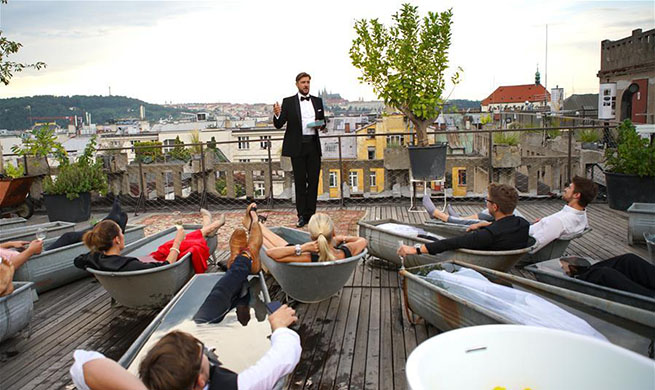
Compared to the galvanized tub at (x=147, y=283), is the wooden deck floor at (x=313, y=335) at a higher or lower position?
lower

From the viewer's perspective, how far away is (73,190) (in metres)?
7.75

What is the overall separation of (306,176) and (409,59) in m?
2.31

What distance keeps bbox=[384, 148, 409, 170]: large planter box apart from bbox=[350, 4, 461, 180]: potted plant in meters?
0.61

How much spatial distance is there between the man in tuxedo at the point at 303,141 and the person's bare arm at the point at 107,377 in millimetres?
4817

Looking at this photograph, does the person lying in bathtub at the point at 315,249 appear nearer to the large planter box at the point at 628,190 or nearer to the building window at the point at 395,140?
the large planter box at the point at 628,190

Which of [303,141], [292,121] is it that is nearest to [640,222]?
[303,141]

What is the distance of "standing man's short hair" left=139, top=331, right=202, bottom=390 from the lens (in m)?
1.48

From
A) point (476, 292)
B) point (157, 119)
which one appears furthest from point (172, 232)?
point (157, 119)

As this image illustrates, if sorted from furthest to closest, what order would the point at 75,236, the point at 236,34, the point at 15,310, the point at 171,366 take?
the point at 236,34
the point at 75,236
the point at 15,310
the point at 171,366

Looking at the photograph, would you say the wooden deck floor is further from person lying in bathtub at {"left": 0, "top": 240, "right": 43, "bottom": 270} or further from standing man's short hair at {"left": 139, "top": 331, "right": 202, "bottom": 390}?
standing man's short hair at {"left": 139, "top": 331, "right": 202, "bottom": 390}

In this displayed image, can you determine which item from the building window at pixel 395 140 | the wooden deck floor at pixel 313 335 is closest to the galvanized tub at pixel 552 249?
the wooden deck floor at pixel 313 335

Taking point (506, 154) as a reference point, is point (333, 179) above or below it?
below

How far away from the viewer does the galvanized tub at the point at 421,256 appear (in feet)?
11.5

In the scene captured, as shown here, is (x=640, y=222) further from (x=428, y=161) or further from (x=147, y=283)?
(x=147, y=283)
